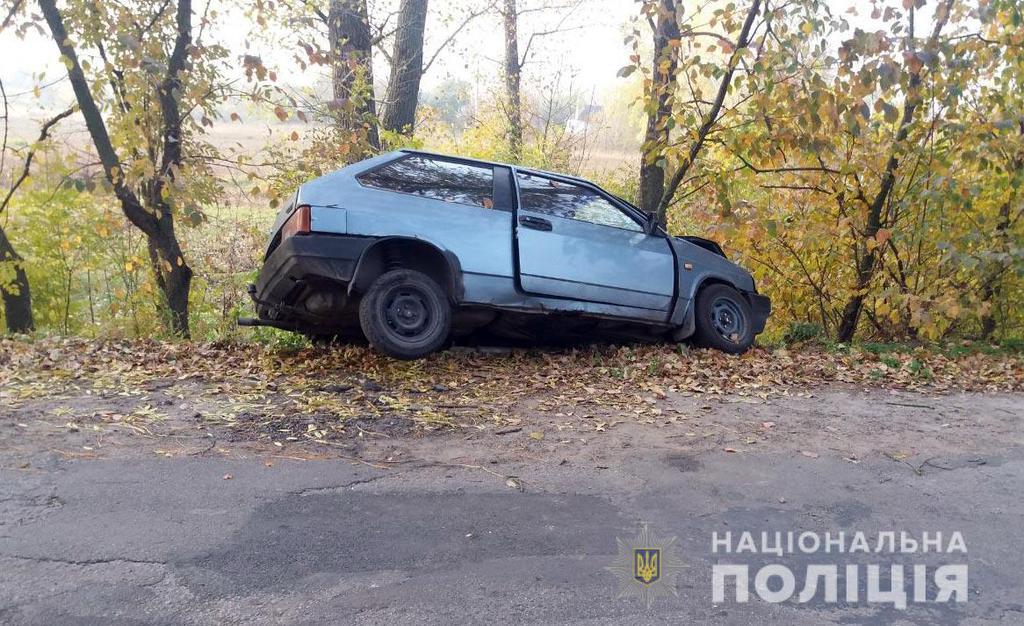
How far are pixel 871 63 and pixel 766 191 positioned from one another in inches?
155

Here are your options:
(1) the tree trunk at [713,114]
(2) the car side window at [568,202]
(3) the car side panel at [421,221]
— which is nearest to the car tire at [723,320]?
(1) the tree trunk at [713,114]

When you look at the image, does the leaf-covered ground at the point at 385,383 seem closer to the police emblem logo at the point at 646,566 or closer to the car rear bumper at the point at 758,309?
the car rear bumper at the point at 758,309

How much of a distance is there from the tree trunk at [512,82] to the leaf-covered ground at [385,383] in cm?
1029

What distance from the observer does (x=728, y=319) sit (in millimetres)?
8195

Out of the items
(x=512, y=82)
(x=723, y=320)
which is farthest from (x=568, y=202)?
(x=512, y=82)

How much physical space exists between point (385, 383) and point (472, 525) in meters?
2.73

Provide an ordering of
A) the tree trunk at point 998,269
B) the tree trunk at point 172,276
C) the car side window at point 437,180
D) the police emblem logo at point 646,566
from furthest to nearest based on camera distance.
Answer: the tree trunk at point 172,276, the tree trunk at point 998,269, the car side window at point 437,180, the police emblem logo at point 646,566

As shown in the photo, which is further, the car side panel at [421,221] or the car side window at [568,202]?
the car side window at [568,202]

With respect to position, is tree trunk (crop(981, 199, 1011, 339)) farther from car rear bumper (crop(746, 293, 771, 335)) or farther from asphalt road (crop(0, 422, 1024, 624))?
asphalt road (crop(0, 422, 1024, 624))

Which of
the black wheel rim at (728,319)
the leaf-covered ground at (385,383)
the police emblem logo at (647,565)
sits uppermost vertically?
the black wheel rim at (728,319)

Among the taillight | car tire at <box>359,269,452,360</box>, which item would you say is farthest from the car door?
the taillight

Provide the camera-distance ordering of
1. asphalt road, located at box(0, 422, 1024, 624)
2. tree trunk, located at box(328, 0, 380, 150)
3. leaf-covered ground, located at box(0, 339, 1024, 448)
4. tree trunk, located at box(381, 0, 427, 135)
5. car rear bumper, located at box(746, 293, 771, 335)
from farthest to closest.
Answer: tree trunk, located at box(381, 0, 427, 135), tree trunk, located at box(328, 0, 380, 150), car rear bumper, located at box(746, 293, 771, 335), leaf-covered ground, located at box(0, 339, 1024, 448), asphalt road, located at box(0, 422, 1024, 624)

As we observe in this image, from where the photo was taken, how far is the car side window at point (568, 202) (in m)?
6.89

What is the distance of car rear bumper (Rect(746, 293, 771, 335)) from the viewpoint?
27.6 ft
